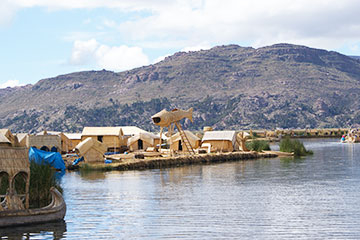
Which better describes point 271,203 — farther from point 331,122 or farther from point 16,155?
point 331,122

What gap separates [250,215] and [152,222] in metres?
3.76

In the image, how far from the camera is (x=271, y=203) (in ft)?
84.5

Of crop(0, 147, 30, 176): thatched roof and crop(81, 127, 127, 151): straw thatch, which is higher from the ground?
crop(81, 127, 127, 151): straw thatch

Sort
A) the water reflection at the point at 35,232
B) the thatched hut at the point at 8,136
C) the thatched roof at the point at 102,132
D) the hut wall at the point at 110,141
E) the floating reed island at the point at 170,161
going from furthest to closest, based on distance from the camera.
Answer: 1. the thatched roof at the point at 102,132
2. the hut wall at the point at 110,141
3. the thatched hut at the point at 8,136
4. the floating reed island at the point at 170,161
5. the water reflection at the point at 35,232

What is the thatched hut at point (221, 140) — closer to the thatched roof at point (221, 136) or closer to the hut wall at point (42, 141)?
the thatched roof at point (221, 136)

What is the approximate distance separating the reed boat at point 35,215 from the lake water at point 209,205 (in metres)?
0.24

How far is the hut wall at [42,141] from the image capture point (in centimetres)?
4925

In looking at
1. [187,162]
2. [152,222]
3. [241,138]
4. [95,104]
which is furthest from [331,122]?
[152,222]

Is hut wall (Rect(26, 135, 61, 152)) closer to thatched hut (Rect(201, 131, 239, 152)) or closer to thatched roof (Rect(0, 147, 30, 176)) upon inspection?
thatched hut (Rect(201, 131, 239, 152))

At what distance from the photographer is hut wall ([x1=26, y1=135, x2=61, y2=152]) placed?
4925 centimetres

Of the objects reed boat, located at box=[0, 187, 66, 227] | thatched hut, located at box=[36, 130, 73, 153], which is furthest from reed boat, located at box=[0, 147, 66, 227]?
thatched hut, located at box=[36, 130, 73, 153]

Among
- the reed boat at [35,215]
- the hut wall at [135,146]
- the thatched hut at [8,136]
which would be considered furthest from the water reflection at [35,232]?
the hut wall at [135,146]

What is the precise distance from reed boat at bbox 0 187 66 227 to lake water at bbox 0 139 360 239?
0.78 feet

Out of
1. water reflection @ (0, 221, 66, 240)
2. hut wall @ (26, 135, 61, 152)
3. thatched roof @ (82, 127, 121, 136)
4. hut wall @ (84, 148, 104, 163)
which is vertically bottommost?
water reflection @ (0, 221, 66, 240)
